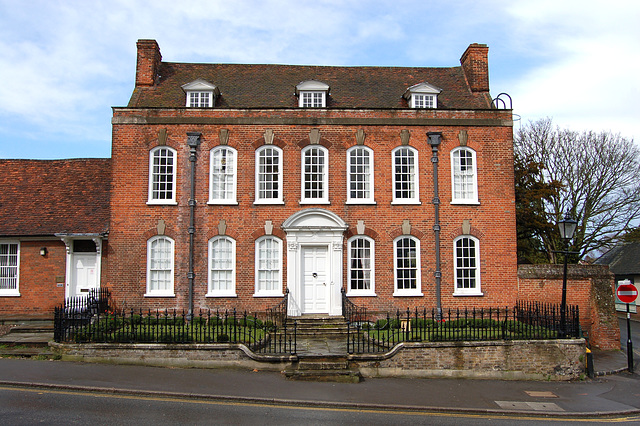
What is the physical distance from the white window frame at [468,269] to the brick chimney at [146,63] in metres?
13.7

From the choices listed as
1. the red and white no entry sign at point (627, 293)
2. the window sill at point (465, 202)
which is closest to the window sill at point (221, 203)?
the window sill at point (465, 202)

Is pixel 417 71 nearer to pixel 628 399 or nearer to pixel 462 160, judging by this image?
pixel 462 160

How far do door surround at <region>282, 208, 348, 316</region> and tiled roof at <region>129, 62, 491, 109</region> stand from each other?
14.3ft

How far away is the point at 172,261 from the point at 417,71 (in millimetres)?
13407

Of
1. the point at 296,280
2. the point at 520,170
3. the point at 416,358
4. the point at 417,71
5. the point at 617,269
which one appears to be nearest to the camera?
the point at 416,358

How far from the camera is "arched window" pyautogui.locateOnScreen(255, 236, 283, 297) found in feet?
62.5

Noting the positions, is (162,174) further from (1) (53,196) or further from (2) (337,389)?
(2) (337,389)

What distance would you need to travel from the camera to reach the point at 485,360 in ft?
45.3

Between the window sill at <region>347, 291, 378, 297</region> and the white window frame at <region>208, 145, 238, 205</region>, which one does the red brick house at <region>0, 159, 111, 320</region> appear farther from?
the window sill at <region>347, 291, 378, 297</region>

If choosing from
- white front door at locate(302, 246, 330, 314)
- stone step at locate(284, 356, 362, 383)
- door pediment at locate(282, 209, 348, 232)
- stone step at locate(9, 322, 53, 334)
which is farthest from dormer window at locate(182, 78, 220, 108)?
stone step at locate(284, 356, 362, 383)

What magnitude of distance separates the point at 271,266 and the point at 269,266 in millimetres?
75

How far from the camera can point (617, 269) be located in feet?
132

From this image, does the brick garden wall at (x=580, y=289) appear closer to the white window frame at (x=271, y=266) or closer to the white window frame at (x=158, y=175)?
the white window frame at (x=271, y=266)

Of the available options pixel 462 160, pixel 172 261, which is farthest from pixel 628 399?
pixel 172 261
